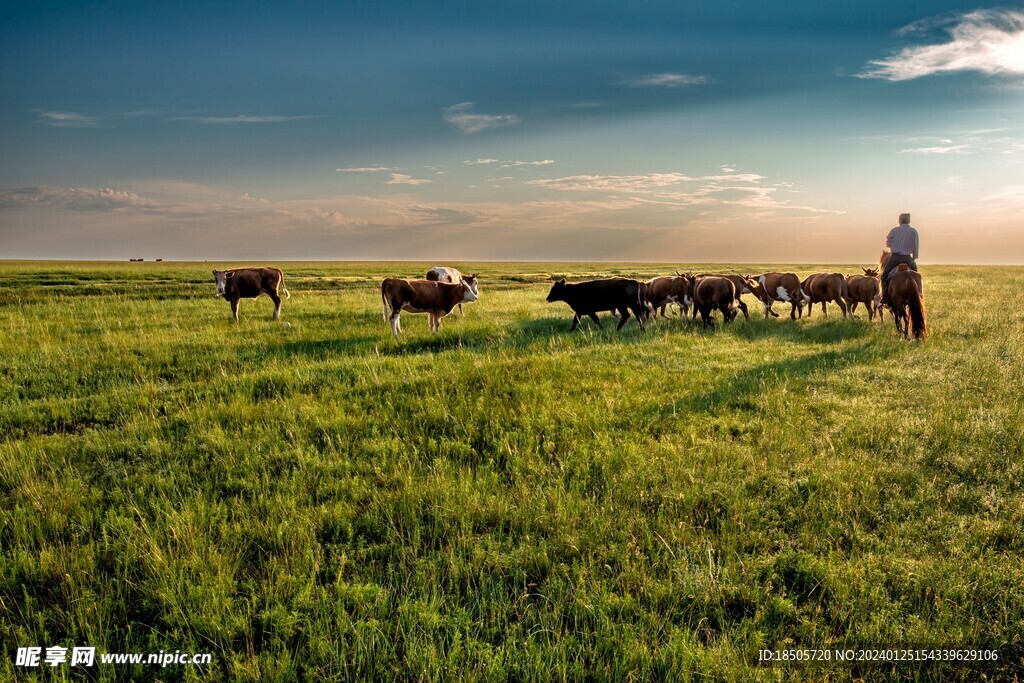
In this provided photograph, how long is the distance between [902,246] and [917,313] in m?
2.02

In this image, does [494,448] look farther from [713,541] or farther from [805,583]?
[805,583]

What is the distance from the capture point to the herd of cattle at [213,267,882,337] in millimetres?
15148

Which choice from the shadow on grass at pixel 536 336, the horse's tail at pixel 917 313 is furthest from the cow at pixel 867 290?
the horse's tail at pixel 917 313

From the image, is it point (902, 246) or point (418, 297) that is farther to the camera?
point (418, 297)

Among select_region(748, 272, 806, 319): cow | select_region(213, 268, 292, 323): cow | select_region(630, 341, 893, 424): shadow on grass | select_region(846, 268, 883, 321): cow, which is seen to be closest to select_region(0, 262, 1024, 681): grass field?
select_region(630, 341, 893, 424): shadow on grass

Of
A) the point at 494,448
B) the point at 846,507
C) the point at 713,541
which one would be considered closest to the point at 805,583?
the point at 713,541

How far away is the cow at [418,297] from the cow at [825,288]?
12.6 meters

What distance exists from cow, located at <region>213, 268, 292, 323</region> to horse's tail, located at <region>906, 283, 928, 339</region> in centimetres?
1920

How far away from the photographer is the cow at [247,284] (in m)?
18.4

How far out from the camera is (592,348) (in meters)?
12.2

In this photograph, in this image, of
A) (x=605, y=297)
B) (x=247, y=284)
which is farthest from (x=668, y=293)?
(x=247, y=284)

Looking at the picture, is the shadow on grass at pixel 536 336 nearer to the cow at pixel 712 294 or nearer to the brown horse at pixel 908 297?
the cow at pixel 712 294

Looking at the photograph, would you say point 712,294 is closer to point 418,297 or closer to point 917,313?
point 917,313

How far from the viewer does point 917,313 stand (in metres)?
13.0
